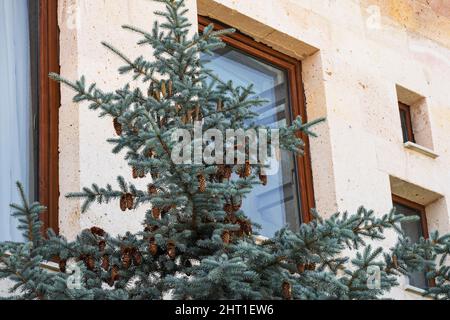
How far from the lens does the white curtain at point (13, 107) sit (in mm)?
9031

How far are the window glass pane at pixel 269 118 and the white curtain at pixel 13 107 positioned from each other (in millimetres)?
1613

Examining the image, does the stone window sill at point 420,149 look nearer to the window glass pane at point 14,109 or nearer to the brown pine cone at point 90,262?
the window glass pane at point 14,109

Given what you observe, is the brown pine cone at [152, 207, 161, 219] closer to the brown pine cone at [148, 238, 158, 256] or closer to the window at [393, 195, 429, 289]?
the brown pine cone at [148, 238, 158, 256]

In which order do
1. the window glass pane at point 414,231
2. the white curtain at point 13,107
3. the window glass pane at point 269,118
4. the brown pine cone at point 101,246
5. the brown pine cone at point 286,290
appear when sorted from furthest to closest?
the window glass pane at point 414,231
the window glass pane at point 269,118
the white curtain at point 13,107
the brown pine cone at point 101,246
the brown pine cone at point 286,290

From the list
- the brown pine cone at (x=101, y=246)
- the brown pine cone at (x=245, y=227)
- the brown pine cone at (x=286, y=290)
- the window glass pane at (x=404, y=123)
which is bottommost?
the brown pine cone at (x=286, y=290)

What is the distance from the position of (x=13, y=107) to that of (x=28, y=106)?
0.14 m

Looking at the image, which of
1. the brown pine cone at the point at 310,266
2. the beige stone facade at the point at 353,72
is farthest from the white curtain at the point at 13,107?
the brown pine cone at the point at 310,266

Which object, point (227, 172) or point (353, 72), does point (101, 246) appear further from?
point (353, 72)

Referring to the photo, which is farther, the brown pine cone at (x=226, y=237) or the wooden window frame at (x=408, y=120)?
→ the wooden window frame at (x=408, y=120)

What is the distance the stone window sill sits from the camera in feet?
38.7

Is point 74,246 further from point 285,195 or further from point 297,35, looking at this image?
point 297,35

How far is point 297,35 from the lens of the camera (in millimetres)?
11414
